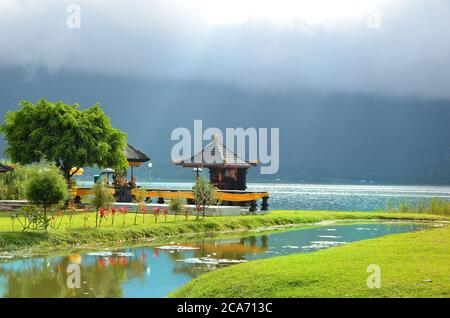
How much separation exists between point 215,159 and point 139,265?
28.6 m

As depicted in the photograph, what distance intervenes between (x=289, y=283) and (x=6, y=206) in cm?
3075

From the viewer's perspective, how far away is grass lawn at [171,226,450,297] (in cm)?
1585

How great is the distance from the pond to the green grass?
2069mm

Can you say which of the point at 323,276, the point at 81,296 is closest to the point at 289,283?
the point at 323,276

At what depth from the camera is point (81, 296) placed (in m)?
18.7

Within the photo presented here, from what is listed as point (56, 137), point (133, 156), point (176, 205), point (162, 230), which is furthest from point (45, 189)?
point (133, 156)

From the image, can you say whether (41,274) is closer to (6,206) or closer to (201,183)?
(201,183)

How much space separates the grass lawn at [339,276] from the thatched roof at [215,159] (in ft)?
98.7

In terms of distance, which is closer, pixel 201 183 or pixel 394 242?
pixel 394 242

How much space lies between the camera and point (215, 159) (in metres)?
52.9

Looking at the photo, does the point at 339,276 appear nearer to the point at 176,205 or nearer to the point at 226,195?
the point at 176,205

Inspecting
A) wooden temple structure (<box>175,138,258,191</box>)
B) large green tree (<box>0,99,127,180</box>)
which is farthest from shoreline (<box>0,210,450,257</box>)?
large green tree (<box>0,99,127,180</box>)
